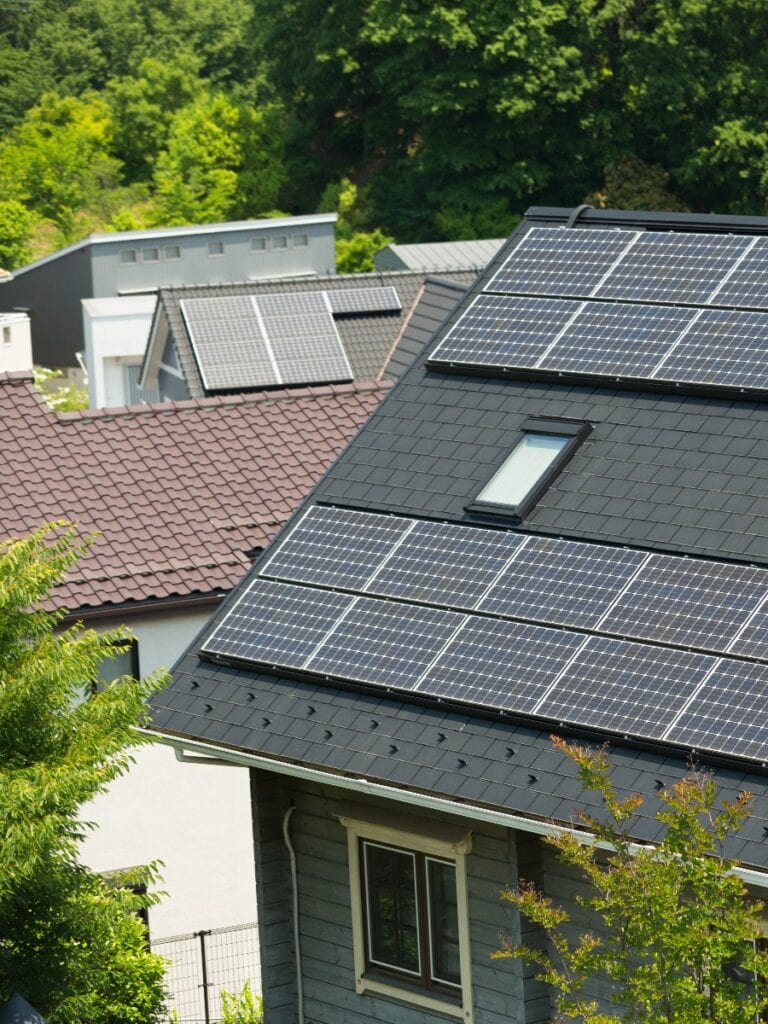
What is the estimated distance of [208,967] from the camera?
22.5m

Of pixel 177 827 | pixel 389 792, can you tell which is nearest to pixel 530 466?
pixel 389 792

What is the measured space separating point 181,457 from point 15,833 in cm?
1252

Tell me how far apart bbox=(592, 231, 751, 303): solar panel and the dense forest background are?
191ft

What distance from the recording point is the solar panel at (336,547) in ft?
56.6

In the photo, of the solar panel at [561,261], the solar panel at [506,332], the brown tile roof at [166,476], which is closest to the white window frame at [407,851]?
the solar panel at [506,332]

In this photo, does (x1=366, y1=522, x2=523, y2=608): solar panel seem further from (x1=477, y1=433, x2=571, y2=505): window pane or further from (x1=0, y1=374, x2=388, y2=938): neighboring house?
(x1=0, y1=374, x2=388, y2=938): neighboring house

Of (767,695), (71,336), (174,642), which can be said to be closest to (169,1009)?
(174,642)

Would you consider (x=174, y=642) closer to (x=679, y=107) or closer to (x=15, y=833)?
(x=15, y=833)

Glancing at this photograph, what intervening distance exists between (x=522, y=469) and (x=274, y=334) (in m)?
23.5

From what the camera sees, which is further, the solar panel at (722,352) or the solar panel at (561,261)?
the solar panel at (561,261)

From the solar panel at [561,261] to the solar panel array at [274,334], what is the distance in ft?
61.6

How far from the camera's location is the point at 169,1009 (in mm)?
21531

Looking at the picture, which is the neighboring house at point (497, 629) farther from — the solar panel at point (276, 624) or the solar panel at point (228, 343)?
the solar panel at point (228, 343)

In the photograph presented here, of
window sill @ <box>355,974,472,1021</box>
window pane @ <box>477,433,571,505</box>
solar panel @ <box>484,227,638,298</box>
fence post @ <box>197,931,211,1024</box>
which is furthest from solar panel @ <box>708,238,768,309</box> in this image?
fence post @ <box>197,931,211,1024</box>
